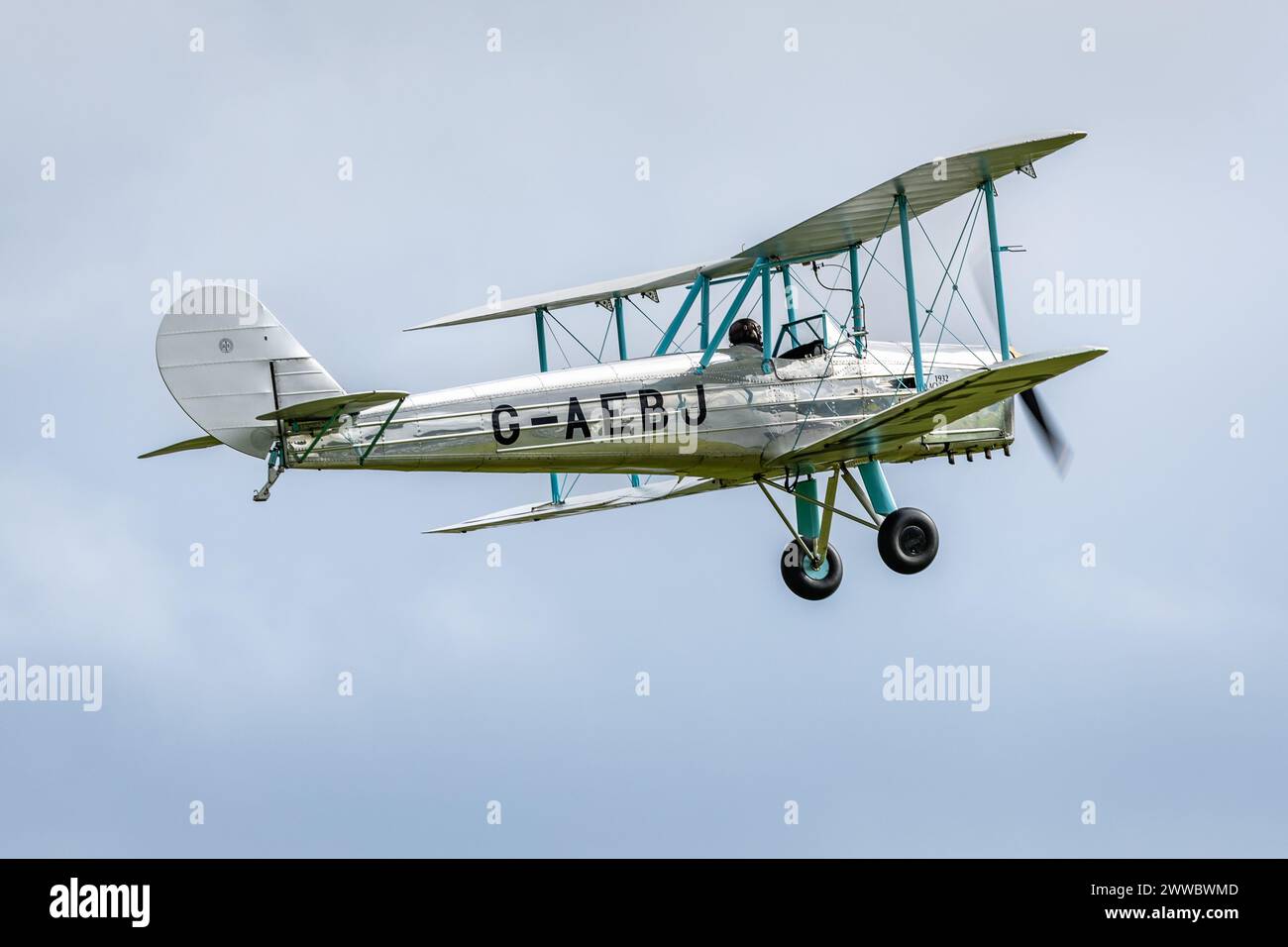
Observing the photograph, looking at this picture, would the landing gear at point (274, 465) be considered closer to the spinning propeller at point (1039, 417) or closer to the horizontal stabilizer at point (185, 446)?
the horizontal stabilizer at point (185, 446)

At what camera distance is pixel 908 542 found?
76.1 feet

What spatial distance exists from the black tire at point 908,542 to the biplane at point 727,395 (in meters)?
0.02

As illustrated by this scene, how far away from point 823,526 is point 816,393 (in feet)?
5.84

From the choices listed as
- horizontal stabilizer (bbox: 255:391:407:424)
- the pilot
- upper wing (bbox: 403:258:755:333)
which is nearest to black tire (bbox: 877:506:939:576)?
the pilot

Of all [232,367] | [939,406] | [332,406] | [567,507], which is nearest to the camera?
[332,406]

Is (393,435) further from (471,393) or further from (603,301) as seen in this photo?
(603,301)

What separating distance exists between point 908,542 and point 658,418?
2.86 meters

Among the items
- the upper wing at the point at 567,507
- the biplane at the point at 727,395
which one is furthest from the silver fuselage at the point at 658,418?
the upper wing at the point at 567,507

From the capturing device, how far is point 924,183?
22.5 metres

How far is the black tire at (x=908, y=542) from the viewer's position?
76.0ft

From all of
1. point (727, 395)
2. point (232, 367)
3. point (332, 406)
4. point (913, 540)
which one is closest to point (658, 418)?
point (727, 395)

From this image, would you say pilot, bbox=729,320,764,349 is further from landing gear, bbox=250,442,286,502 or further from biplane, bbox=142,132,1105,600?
landing gear, bbox=250,442,286,502

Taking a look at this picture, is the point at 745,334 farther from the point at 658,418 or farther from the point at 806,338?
the point at 658,418

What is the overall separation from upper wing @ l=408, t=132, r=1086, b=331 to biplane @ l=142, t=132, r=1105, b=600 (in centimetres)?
3
